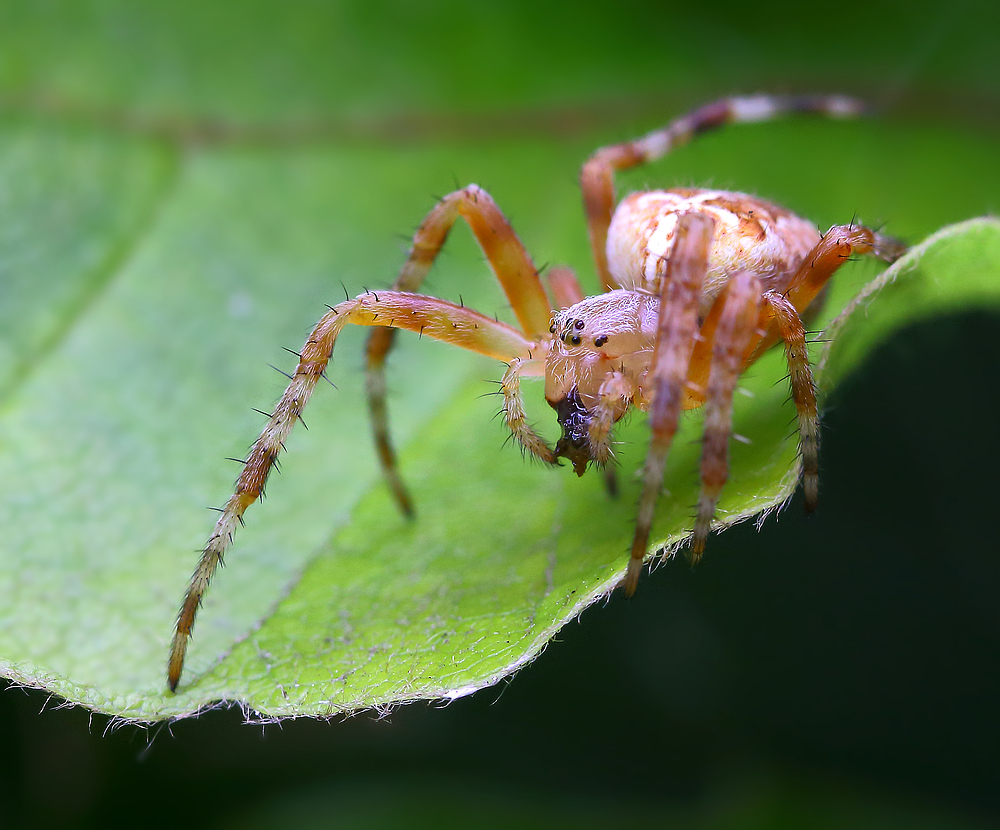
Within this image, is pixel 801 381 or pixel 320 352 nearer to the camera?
pixel 801 381

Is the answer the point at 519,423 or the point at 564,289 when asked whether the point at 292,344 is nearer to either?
the point at 564,289

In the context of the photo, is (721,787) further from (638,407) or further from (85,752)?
(85,752)

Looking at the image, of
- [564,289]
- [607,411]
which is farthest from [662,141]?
[607,411]

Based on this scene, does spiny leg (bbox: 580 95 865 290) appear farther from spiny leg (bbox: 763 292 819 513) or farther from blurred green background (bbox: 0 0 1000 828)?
spiny leg (bbox: 763 292 819 513)

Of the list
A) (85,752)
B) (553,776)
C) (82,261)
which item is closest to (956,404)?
(553,776)

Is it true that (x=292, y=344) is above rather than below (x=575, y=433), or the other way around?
above

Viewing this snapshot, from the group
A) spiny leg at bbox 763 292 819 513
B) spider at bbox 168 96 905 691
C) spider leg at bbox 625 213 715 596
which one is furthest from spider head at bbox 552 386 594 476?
spiny leg at bbox 763 292 819 513

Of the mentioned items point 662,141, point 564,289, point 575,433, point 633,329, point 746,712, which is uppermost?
point 662,141

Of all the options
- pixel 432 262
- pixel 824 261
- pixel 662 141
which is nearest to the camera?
pixel 824 261
